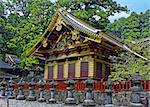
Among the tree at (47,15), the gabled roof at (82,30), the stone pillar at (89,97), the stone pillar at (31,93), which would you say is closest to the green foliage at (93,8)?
the tree at (47,15)

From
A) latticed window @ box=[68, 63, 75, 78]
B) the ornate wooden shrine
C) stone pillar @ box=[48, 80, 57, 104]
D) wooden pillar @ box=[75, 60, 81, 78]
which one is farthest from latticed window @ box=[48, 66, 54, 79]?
stone pillar @ box=[48, 80, 57, 104]

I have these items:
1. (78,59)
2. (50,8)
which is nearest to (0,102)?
(78,59)

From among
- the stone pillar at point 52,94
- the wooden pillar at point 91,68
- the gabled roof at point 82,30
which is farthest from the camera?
the wooden pillar at point 91,68

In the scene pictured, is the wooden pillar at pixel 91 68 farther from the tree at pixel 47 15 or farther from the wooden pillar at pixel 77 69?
the tree at pixel 47 15

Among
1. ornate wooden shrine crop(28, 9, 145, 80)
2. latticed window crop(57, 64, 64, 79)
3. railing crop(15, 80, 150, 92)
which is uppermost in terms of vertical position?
ornate wooden shrine crop(28, 9, 145, 80)

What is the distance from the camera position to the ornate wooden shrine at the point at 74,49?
12273mm

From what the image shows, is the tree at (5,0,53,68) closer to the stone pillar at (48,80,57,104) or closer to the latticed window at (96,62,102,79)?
the latticed window at (96,62,102,79)

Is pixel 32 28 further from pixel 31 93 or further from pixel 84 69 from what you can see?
pixel 31 93

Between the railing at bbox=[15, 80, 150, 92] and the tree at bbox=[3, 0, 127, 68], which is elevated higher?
the tree at bbox=[3, 0, 127, 68]

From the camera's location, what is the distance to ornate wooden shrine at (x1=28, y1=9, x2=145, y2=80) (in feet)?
40.3

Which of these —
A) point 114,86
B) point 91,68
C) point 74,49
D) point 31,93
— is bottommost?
point 31,93

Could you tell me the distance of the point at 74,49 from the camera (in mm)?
13477

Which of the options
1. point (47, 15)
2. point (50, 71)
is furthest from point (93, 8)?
point (50, 71)

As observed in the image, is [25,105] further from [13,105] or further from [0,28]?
[0,28]
